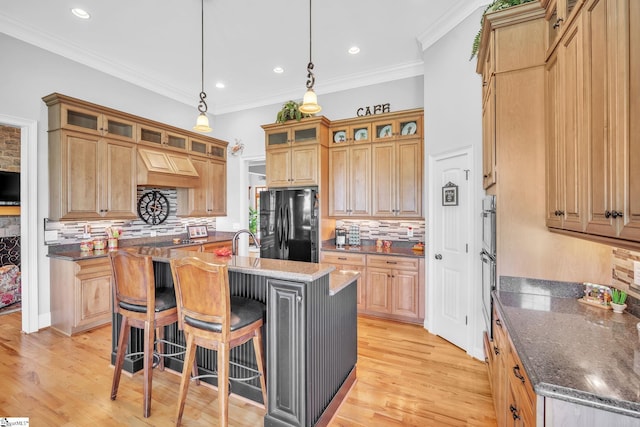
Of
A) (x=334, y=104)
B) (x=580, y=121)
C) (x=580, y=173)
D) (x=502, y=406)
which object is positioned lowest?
(x=502, y=406)

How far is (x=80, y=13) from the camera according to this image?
3.13 m

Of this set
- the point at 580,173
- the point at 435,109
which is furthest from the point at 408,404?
the point at 435,109

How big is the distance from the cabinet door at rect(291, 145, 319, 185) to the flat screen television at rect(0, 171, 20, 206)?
15.7 ft

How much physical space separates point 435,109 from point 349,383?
3027 millimetres

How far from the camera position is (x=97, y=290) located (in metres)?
3.63

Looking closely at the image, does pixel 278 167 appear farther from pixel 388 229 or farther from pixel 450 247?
pixel 450 247

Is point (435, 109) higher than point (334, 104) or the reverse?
the reverse

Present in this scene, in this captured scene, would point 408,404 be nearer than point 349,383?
Yes

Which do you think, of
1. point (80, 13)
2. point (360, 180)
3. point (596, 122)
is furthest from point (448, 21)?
point (80, 13)

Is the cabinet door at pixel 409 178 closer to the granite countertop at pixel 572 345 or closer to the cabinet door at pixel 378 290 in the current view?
the cabinet door at pixel 378 290

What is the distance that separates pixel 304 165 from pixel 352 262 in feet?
5.28

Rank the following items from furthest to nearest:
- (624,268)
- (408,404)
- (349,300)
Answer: (349,300), (408,404), (624,268)

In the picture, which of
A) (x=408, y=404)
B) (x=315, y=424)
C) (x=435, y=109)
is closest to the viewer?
(x=315, y=424)

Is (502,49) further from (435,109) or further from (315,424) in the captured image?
(315,424)
